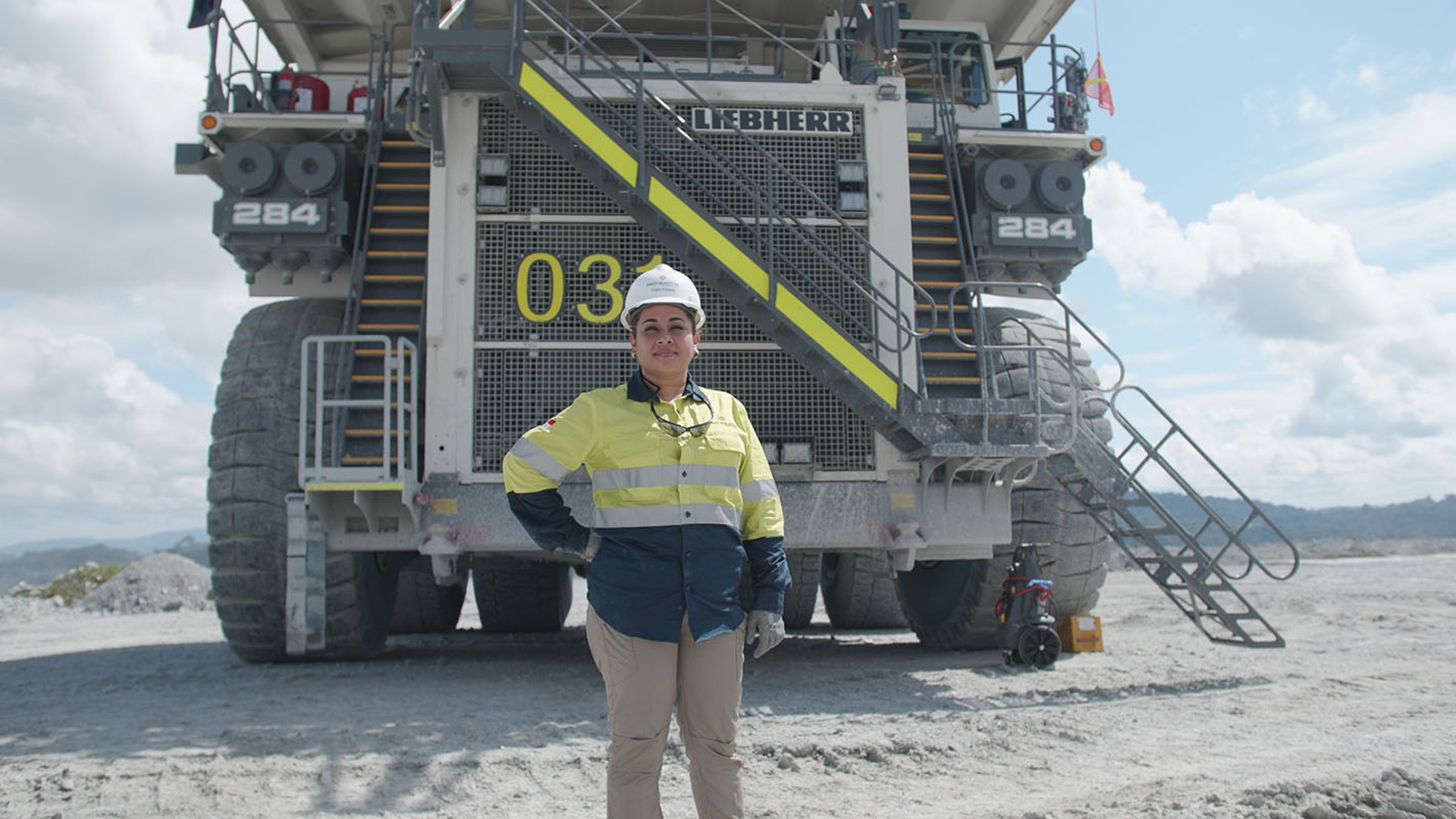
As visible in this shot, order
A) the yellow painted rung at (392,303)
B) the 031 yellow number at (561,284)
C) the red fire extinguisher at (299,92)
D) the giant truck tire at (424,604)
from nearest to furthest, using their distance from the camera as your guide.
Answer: the 031 yellow number at (561,284) < the yellow painted rung at (392,303) < the red fire extinguisher at (299,92) < the giant truck tire at (424,604)

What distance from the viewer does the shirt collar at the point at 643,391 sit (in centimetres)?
330

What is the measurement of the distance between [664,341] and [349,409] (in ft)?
13.3

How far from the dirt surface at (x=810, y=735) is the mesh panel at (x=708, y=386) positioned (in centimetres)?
145

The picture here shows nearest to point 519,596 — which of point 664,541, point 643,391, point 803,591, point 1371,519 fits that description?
point 803,591

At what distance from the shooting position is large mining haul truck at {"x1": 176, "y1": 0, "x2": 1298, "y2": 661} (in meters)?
6.52

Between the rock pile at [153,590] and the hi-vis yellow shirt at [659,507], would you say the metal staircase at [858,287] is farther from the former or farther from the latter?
the rock pile at [153,590]

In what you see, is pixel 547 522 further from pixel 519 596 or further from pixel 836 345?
pixel 519 596

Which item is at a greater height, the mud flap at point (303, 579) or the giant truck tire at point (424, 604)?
the mud flap at point (303, 579)

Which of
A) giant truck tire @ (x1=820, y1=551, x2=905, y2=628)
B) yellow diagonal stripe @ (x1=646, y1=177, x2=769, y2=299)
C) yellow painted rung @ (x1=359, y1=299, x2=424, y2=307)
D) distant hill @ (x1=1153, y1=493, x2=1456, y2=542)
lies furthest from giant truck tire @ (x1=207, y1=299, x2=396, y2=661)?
distant hill @ (x1=1153, y1=493, x2=1456, y2=542)

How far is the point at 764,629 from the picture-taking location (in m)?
3.18

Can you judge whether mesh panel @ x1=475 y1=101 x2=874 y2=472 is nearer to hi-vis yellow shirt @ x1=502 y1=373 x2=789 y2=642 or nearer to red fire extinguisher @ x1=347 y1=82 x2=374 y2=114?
red fire extinguisher @ x1=347 y1=82 x2=374 y2=114

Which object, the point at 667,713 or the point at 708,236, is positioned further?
the point at 708,236

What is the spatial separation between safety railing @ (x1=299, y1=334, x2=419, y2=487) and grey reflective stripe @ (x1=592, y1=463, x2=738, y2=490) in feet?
10.9

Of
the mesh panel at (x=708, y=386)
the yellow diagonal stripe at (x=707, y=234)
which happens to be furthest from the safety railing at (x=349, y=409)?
the yellow diagonal stripe at (x=707, y=234)
